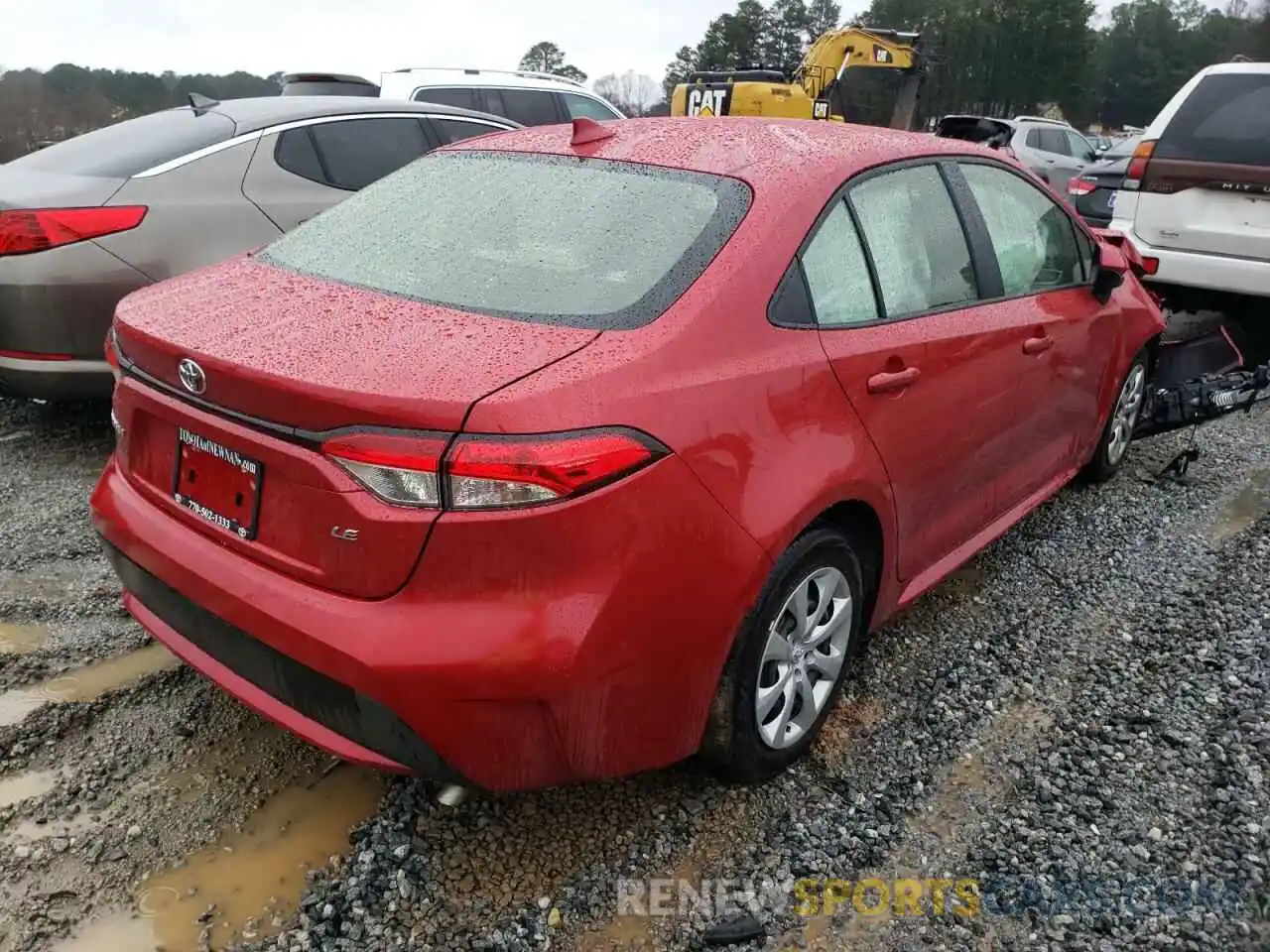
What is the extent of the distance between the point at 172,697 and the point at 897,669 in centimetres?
219

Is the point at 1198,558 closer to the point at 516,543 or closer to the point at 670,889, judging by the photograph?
the point at 670,889

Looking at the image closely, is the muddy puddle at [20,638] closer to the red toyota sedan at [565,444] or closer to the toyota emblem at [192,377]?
the red toyota sedan at [565,444]

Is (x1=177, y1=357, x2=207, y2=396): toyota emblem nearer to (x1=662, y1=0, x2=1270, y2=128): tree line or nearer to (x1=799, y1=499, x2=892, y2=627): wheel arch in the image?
(x1=799, y1=499, x2=892, y2=627): wheel arch

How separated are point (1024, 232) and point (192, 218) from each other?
3.45 metres

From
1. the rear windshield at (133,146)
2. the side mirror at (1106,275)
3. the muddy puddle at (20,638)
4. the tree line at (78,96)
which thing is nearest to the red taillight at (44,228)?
the rear windshield at (133,146)

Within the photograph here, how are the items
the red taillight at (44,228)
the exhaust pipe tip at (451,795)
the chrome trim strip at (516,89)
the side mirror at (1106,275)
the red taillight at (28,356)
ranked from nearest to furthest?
the exhaust pipe tip at (451,795) < the side mirror at (1106,275) < the red taillight at (44,228) < the red taillight at (28,356) < the chrome trim strip at (516,89)

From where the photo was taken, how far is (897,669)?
10.3 feet

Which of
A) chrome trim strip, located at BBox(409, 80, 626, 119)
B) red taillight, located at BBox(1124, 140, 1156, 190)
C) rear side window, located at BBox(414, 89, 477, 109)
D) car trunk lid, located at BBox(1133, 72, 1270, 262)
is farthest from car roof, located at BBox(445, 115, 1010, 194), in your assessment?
rear side window, located at BBox(414, 89, 477, 109)

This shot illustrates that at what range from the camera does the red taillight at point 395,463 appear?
180cm

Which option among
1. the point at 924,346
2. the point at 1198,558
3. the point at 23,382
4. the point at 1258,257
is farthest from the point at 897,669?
the point at 1258,257

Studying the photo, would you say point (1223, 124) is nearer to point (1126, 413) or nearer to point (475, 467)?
point (1126, 413)

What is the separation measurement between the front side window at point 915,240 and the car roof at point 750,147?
0.08 metres

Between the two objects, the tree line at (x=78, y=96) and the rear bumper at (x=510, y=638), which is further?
the tree line at (x=78, y=96)

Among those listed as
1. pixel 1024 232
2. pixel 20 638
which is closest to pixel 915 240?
pixel 1024 232
